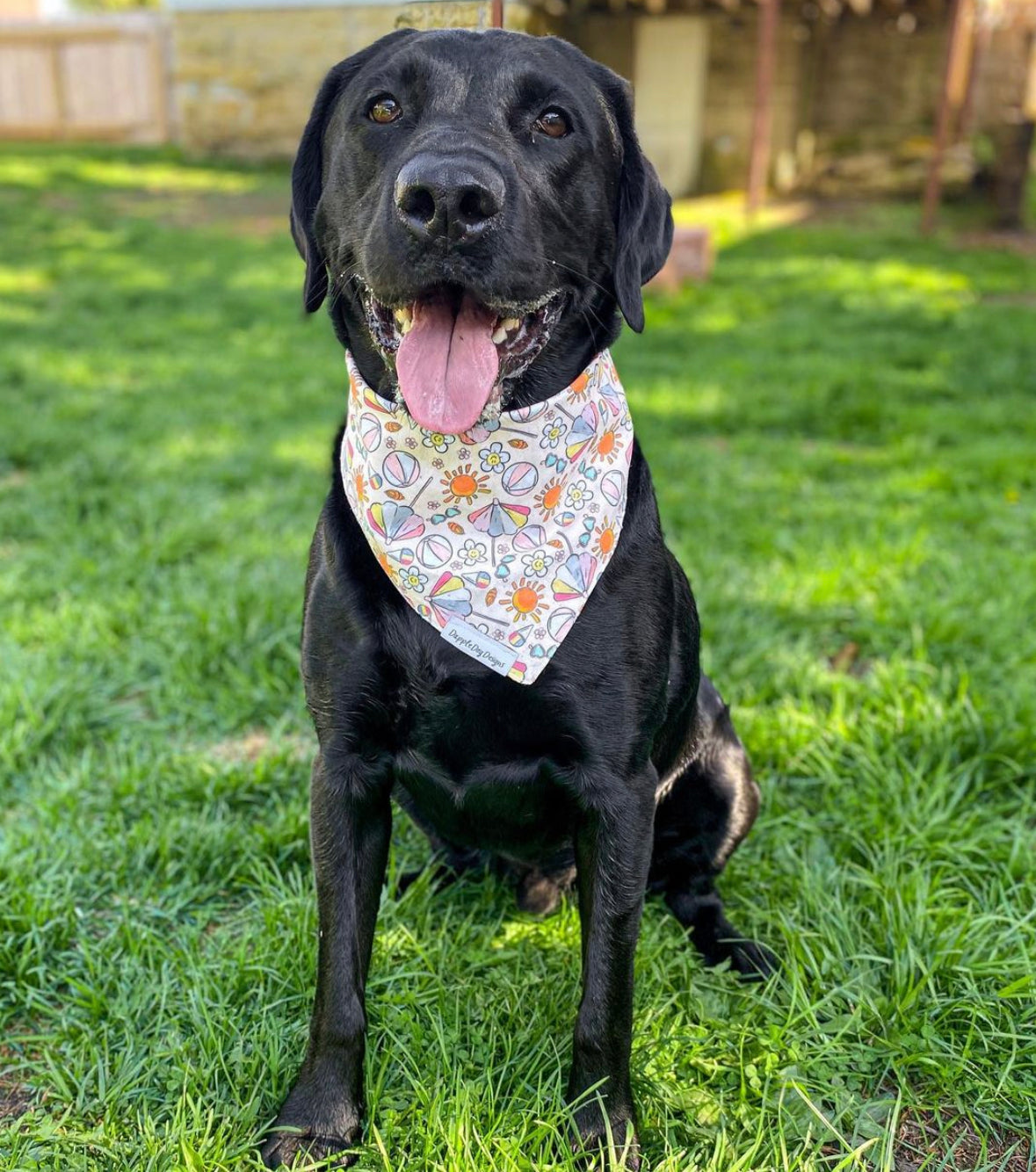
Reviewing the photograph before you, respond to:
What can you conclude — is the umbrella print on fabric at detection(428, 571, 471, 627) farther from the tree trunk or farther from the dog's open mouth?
the tree trunk

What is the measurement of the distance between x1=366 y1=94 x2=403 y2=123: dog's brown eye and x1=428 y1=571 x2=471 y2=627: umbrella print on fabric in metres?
0.81

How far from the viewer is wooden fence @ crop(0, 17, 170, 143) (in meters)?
19.2

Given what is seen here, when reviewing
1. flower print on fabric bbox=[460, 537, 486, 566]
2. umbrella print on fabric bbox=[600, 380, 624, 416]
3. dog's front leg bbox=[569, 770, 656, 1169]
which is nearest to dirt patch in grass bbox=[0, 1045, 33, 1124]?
dog's front leg bbox=[569, 770, 656, 1169]

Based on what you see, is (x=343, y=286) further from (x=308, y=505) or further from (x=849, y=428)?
(x=849, y=428)

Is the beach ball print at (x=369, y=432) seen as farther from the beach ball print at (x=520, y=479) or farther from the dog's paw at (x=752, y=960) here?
the dog's paw at (x=752, y=960)

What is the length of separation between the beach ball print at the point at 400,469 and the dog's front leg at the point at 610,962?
64 cm

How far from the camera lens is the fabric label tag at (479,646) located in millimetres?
1852

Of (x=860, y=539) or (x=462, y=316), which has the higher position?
(x=462, y=316)

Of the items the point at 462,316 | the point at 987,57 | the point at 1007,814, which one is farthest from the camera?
the point at 987,57

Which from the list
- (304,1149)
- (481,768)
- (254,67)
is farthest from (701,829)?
(254,67)

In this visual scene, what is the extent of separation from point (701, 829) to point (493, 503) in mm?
863

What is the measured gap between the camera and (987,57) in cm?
1596

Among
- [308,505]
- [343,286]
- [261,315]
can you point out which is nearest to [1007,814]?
[343,286]

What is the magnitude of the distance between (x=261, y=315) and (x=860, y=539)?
5424 mm
